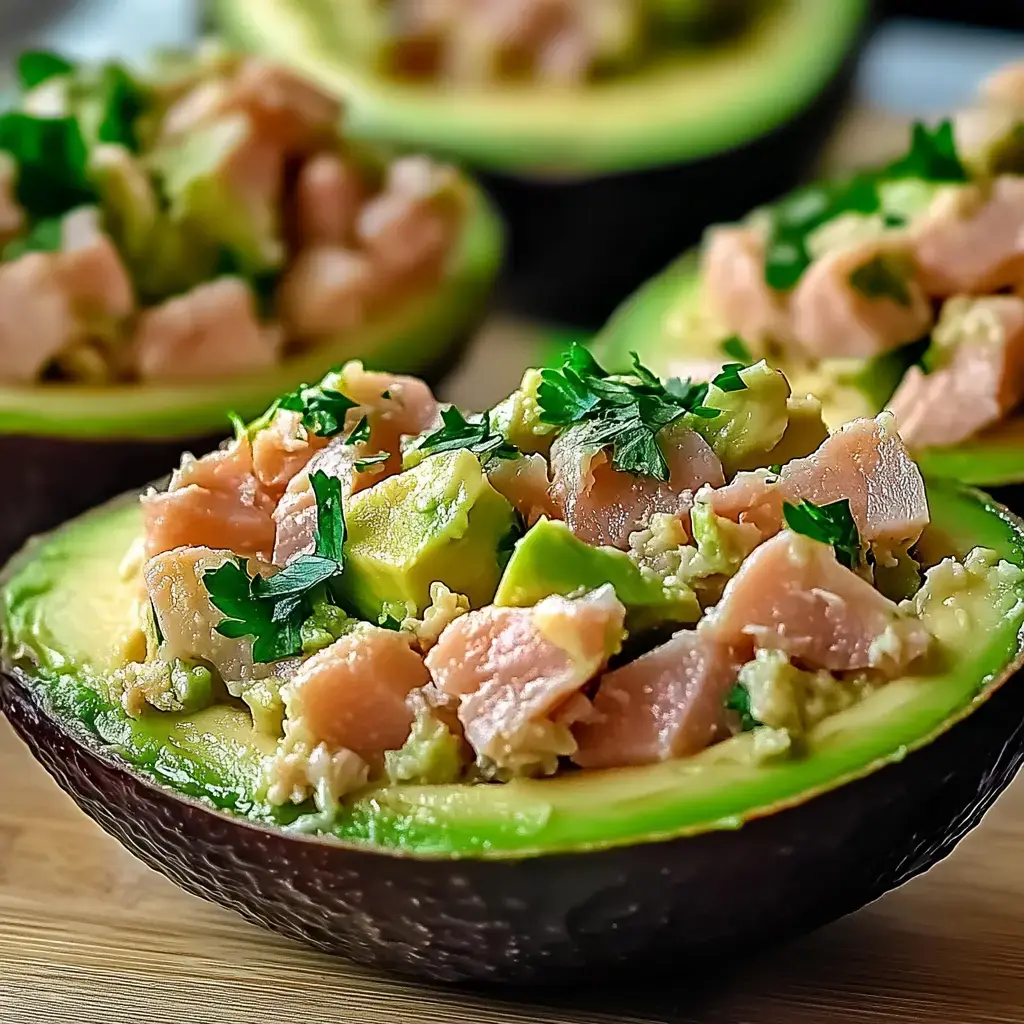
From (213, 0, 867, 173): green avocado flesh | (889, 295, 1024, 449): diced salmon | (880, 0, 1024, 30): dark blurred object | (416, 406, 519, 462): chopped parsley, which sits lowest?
(880, 0, 1024, 30): dark blurred object

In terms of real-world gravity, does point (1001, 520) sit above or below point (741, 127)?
above

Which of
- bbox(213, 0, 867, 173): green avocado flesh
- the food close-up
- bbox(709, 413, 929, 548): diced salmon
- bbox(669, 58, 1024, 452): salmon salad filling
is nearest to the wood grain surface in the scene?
the food close-up

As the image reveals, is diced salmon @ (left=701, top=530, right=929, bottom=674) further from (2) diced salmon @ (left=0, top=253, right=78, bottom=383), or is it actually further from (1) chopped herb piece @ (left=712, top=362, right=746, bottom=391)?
(2) diced salmon @ (left=0, top=253, right=78, bottom=383)

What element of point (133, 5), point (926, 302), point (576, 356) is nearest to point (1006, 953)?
point (576, 356)

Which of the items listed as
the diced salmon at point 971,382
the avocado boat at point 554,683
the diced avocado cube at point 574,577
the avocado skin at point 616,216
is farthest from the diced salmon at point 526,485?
the avocado skin at point 616,216

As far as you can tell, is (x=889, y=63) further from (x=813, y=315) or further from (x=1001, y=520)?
(x=1001, y=520)

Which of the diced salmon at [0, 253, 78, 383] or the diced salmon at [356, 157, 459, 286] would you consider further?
the diced salmon at [356, 157, 459, 286]

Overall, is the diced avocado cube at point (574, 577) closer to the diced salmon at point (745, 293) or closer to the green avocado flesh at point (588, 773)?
the green avocado flesh at point (588, 773)
